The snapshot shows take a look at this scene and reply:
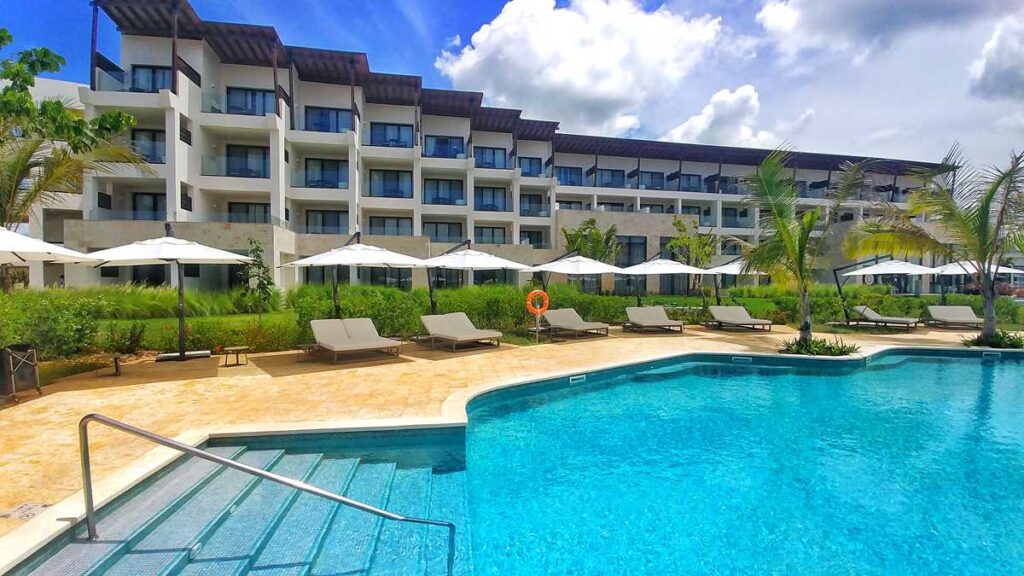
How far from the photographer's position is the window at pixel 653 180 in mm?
38031

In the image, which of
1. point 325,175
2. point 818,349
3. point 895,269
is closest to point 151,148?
point 325,175

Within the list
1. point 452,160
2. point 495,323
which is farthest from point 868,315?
point 452,160

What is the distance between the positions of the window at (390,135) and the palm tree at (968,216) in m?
24.9

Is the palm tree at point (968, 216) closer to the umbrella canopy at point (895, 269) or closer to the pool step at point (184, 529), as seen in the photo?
the umbrella canopy at point (895, 269)

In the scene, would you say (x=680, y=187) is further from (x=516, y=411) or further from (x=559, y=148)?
(x=516, y=411)

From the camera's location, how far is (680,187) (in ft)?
123

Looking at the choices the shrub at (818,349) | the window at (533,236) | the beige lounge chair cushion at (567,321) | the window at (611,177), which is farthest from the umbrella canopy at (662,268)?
the window at (611,177)

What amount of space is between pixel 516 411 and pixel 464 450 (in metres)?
2.07

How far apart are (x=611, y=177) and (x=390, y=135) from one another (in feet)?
57.9

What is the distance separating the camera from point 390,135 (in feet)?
98.6

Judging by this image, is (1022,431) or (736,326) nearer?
(1022,431)

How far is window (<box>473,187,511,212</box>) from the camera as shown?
31.9m

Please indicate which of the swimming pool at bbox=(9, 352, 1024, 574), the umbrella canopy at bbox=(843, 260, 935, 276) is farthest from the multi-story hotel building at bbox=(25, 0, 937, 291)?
the swimming pool at bbox=(9, 352, 1024, 574)

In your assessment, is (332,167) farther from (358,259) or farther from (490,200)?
(358,259)
